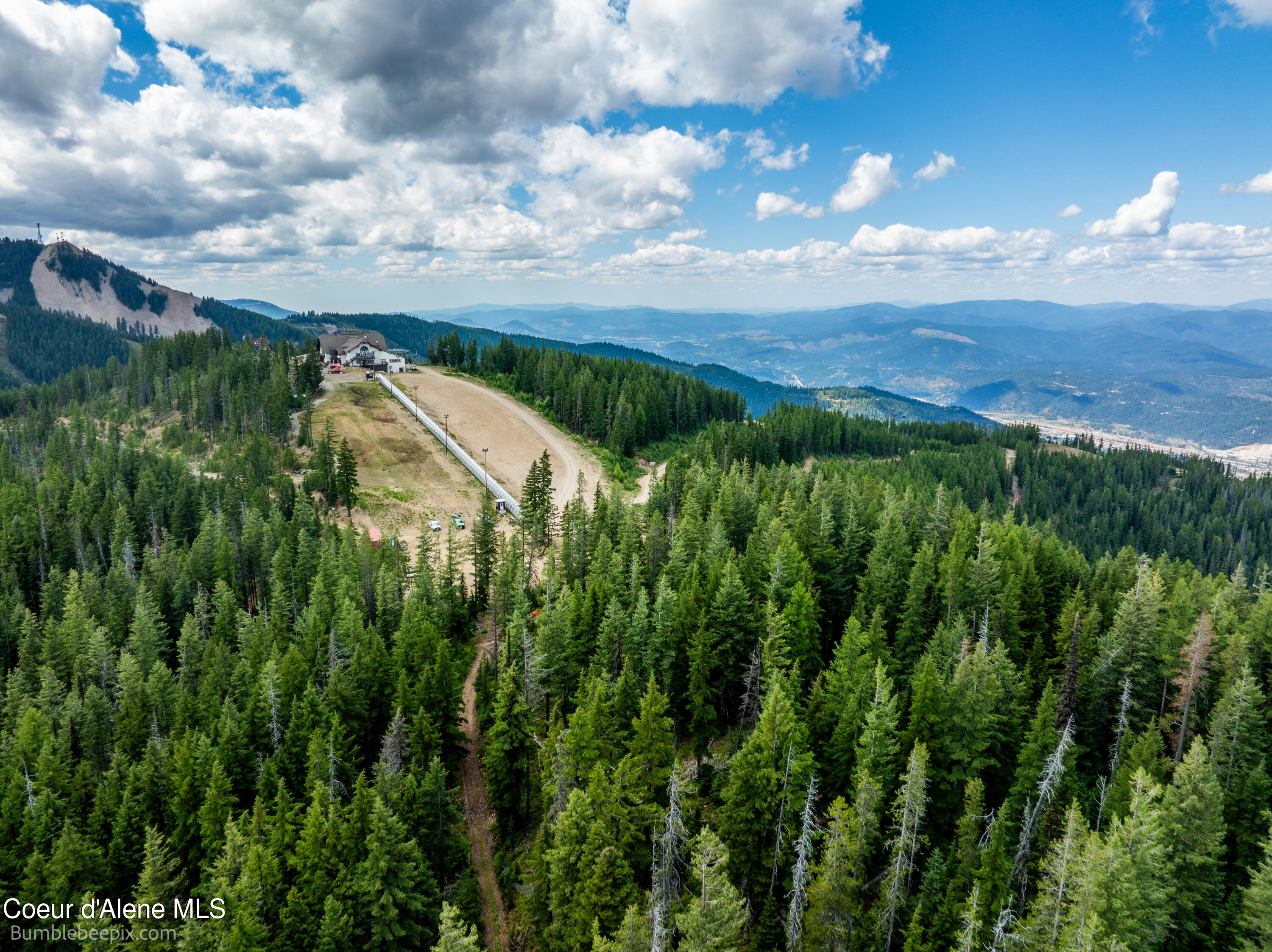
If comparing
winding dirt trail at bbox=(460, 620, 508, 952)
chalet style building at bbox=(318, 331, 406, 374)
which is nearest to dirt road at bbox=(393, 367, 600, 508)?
chalet style building at bbox=(318, 331, 406, 374)

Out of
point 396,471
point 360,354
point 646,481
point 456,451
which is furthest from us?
point 360,354

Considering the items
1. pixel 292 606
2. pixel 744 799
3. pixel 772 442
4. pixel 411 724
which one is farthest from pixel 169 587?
pixel 772 442

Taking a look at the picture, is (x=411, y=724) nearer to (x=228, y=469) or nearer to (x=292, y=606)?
(x=292, y=606)

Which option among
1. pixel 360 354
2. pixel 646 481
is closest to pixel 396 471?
pixel 646 481

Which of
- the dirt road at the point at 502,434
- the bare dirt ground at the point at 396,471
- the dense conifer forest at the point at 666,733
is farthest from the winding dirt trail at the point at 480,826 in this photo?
the dirt road at the point at 502,434

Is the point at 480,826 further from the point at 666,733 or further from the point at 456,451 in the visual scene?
the point at 456,451
